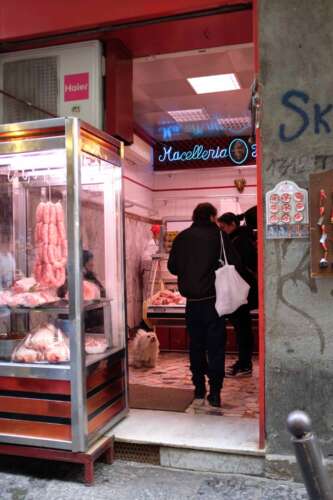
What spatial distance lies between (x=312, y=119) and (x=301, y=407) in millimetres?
2027

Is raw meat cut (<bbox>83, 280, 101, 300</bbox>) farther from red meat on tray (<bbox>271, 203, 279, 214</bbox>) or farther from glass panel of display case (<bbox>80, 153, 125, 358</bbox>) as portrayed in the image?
red meat on tray (<bbox>271, 203, 279, 214</bbox>)

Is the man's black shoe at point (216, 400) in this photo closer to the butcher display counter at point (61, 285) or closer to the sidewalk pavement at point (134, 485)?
the butcher display counter at point (61, 285)

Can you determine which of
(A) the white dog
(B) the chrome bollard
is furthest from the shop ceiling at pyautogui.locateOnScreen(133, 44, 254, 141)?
(B) the chrome bollard

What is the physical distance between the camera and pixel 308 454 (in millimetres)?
1415

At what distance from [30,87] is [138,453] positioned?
322 centimetres

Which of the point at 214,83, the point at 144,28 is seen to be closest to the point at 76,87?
the point at 144,28

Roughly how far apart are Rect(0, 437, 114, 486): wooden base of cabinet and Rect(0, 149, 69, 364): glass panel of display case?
24.6 inches

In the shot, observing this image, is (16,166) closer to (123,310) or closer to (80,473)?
(123,310)

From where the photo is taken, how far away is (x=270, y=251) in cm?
369

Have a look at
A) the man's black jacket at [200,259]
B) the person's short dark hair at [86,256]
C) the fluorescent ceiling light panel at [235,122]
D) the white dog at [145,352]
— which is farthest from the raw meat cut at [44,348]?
the fluorescent ceiling light panel at [235,122]

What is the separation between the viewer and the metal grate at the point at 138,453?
13.0 feet

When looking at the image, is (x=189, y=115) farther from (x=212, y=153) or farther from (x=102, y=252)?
(x=102, y=252)

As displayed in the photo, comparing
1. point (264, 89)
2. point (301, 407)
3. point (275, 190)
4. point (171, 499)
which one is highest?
point (264, 89)

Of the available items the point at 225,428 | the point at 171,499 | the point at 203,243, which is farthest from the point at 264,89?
the point at 171,499
